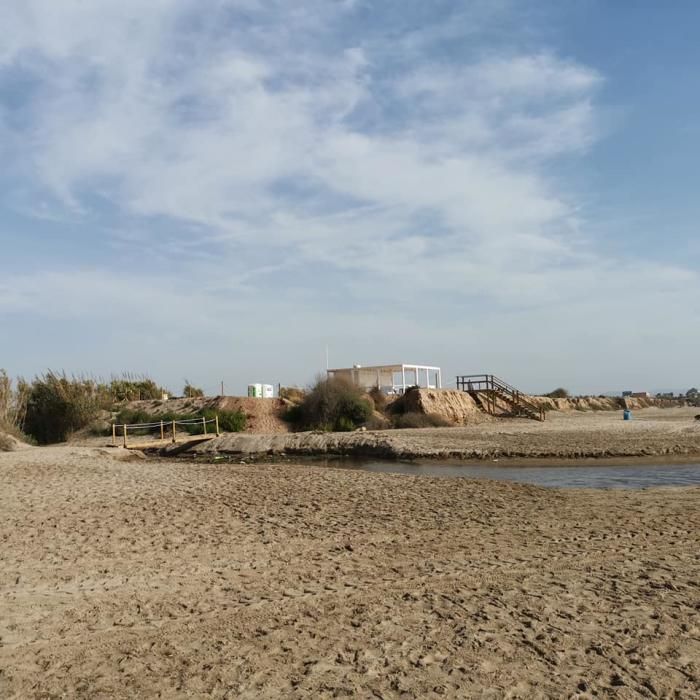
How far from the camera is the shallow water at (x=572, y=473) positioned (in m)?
16.2

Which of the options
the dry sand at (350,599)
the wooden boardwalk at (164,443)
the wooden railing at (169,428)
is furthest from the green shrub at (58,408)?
the dry sand at (350,599)

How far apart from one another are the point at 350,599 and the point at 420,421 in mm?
29910

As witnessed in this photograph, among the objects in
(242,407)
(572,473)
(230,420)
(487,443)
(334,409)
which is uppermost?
(242,407)

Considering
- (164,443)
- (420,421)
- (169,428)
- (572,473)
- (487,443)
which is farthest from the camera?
(420,421)

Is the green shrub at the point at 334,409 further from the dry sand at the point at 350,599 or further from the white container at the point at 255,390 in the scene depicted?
the dry sand at the point at 350,599

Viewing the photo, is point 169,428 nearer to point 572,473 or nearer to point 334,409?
point 334,409

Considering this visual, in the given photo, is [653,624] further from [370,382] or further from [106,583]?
[370,382]

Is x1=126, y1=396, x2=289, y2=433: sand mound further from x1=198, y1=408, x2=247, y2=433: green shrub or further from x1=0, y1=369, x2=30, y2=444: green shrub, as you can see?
x1=0, y1=369, x2=30, y2=444: green shrub

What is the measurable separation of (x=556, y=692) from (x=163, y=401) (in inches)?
1528

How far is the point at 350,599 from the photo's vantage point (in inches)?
257

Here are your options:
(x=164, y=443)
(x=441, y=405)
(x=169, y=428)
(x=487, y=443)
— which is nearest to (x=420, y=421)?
(x=441, y=405)

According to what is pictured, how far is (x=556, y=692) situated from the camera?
14.3ft

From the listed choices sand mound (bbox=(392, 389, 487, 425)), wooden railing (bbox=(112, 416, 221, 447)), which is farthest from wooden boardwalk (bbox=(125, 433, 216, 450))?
sand mound (bbox=(392, 389, 487, 425))

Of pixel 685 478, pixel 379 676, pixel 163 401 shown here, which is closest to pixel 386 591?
pixel 379 676
